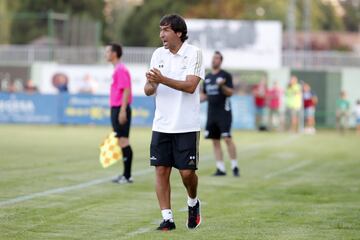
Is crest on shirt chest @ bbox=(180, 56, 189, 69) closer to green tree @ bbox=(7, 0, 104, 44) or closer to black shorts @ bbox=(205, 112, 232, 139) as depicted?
black shorts @ bbox=(205, 112, 232, 139)

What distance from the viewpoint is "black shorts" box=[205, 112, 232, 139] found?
16688 millimetres

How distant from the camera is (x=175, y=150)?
31.2 feet

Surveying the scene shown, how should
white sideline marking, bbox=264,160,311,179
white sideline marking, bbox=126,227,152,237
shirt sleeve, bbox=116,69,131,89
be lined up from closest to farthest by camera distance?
white sideline marking, bbox=126,227,152,237 → shirt sleeve, bbox=116,69,131,89 → white sideline marking, bbox=264,160,311,179

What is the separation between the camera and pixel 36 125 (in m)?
36.5

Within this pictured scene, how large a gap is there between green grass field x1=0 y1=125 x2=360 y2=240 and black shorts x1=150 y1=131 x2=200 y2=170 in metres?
0.66

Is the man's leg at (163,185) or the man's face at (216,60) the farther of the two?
the man's face at (216,60)

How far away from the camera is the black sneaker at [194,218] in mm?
9703

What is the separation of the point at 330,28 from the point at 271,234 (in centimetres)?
10626

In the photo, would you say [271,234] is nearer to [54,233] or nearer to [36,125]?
[54,233]

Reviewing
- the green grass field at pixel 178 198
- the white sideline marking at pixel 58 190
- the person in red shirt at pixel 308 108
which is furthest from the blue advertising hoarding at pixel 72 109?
the white sideline marking at pixel 58 190

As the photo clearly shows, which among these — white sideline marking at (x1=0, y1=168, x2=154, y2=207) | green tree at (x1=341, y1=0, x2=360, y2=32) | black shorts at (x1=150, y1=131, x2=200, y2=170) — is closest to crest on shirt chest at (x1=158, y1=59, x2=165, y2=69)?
black shorts at (x1=150, y1=131, x2=200, y2=170)

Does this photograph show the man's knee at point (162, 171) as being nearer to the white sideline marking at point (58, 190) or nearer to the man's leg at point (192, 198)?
the man's leg at point (192, 198)

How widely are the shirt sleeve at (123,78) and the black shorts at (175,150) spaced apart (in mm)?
4966

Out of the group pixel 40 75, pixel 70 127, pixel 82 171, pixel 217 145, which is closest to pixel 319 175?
pixel 217 145
